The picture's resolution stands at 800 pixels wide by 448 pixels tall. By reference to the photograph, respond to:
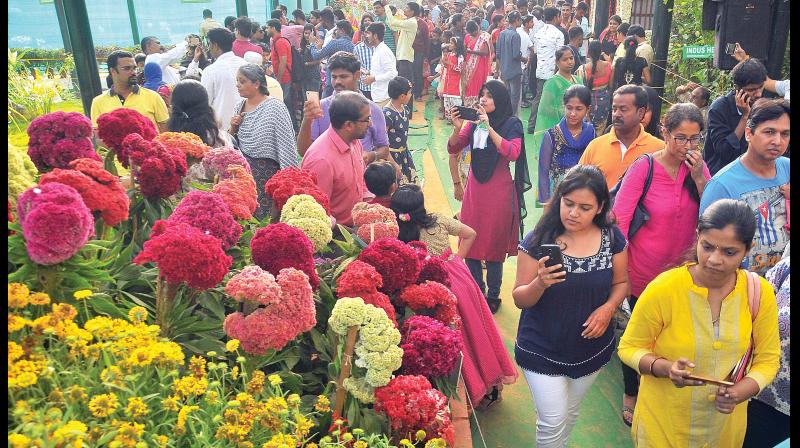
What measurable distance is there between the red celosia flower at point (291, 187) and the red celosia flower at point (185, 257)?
1.08m

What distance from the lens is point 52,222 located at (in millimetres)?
1993

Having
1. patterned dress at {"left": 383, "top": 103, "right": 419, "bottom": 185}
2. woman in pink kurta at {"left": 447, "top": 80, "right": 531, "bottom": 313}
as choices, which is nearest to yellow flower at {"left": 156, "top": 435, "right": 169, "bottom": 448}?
woman in pink kurta at {"left": 447, "top": 80, "right": 531, "bottom": 313}

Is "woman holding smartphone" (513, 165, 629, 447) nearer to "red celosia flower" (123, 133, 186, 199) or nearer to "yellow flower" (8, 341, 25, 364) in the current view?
"red celosia flower" (123, 133, 186, 199)

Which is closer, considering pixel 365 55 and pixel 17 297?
pixel 17 297

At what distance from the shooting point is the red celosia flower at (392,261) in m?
2.86

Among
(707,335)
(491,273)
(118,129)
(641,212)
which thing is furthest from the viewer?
(491,273)

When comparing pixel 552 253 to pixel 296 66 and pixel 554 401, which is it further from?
pixel 296 66

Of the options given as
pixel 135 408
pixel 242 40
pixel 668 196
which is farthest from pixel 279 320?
pixel 242 40

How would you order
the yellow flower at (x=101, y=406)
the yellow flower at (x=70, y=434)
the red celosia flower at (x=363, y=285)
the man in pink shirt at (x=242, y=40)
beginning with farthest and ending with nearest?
the man in pink shirt at (x=242, y=40), the red celosia flower at (x=363, y=285), the yellow flower at (x=101, y=406), the yellow flower at (x=70, y=434)

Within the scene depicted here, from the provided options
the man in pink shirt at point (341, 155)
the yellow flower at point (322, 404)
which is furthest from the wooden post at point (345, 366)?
the man in pink shirt at point (341, 155)

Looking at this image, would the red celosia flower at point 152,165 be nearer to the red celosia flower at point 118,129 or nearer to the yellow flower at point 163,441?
the red celosia flower at point 118,129

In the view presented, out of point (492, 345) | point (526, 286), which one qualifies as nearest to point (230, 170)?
point (526, 286)

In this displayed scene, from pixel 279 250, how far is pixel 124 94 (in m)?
4.12

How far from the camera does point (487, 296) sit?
5820 millimetres
